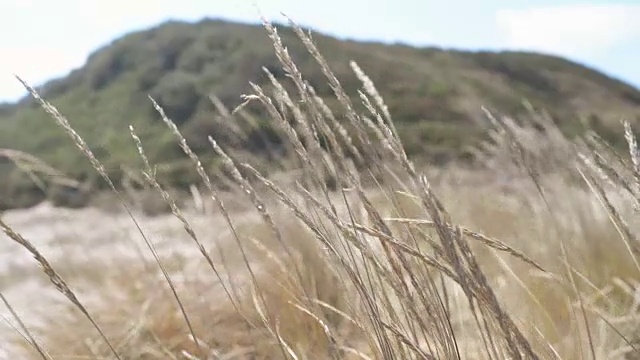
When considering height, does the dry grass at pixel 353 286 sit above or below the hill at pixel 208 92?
below

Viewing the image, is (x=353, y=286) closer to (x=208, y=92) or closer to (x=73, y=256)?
(x=73, y=256)

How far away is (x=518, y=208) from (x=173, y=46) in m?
20.5

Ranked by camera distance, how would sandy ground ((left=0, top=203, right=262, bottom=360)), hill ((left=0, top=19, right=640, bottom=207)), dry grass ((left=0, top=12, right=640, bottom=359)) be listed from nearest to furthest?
1. dry grass ((left=0, top=12, right=640, bottom=359))
2. sandy ground ((left=0, top=203, right=262, bottom=360))
3. hill ((left=0, top=19, right=640, bottom=207))

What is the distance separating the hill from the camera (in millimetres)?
17141

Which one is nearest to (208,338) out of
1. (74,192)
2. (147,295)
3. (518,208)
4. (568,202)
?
(147,295)

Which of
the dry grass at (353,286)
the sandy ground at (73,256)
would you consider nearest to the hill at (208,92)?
the sandy ground at (73,256)

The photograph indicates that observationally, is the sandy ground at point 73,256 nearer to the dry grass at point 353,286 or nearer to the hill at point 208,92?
the dry grass at point 353,286

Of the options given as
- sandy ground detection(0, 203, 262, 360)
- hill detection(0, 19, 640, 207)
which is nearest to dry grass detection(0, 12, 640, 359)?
sandy ground detection(0, 203, 262, 360)

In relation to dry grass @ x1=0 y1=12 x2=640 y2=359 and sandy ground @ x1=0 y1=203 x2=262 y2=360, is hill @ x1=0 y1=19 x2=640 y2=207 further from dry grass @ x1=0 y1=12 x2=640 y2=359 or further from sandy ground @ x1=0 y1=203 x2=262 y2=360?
dry grass @ x1=0 y1=12 x2=640 y2=359

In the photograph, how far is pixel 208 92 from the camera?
19625 mm

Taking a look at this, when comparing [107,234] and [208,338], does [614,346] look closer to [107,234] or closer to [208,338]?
[208,338]

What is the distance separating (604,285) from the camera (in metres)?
2.24

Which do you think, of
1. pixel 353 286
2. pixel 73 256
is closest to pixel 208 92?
pixel 73 256

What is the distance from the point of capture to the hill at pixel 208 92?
17.1m
